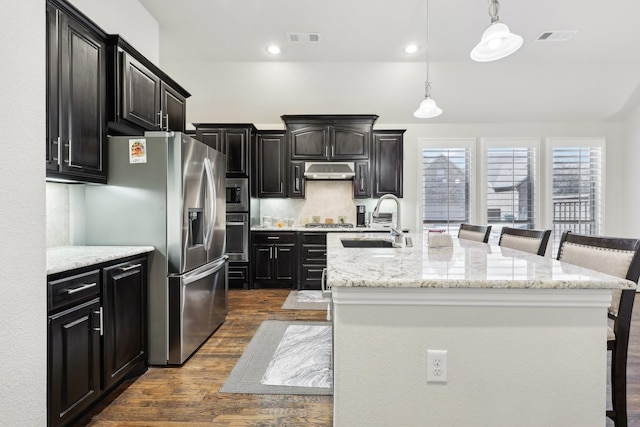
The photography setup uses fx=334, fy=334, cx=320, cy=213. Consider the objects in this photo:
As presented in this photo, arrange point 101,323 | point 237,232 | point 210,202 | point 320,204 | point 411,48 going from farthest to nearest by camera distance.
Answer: point 320,204 < point 237,232 < point 411,48 < point 210,202 < point 101,323

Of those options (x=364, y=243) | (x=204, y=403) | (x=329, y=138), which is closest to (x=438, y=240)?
(x=364, y=243)

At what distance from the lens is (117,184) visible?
8.20ft

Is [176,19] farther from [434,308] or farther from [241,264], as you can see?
[434,308]

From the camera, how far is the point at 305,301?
14.2 ft

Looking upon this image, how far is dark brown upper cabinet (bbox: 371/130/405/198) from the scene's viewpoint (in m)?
5.18

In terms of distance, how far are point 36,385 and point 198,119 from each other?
4722 mm

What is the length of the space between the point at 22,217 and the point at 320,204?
451 cm

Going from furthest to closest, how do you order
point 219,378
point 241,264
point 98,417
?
point 241,264 < point 219,378 < point 98,417

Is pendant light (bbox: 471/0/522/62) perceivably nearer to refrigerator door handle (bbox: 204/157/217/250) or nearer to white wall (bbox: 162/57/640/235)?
refrigerator door handle (bbox: 204/157/217/250)

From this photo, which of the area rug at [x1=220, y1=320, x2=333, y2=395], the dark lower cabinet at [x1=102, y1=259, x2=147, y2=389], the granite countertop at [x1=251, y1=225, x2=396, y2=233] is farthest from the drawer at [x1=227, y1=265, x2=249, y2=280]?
the dark lower cabinet at [x1=102, y1=259, x2=147, y2=389]

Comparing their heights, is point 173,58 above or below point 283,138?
above

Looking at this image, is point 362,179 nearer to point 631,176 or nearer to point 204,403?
point 204,403

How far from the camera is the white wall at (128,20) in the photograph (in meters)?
2.66

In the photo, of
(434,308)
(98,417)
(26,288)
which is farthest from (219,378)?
(434,308)
